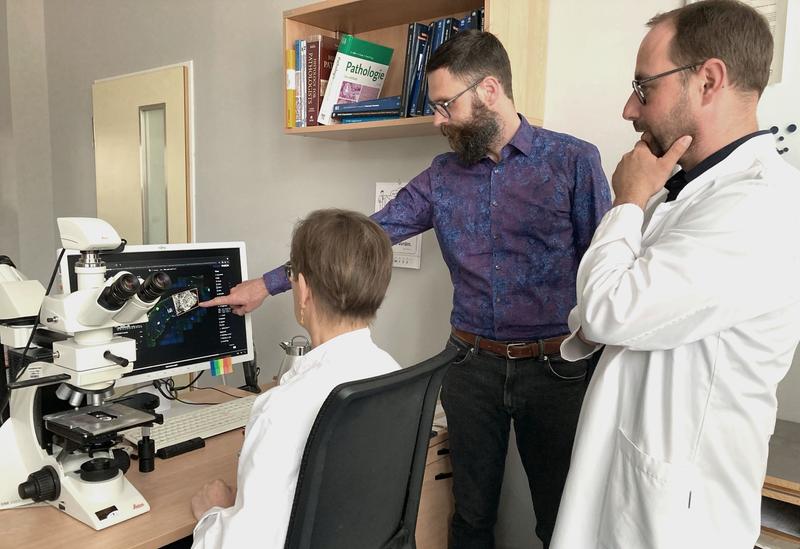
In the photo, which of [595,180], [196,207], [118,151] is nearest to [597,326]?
[595,180]

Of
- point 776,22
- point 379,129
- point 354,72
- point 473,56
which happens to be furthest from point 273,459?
point 776,22

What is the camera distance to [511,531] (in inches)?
86.7

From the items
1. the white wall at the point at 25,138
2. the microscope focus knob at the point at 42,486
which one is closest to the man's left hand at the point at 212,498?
the microscope focus knob at the point at 42,486

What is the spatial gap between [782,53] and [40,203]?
4.06 metres

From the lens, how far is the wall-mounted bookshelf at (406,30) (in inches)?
73.4

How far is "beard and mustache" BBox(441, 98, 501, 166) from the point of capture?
5.62 feet

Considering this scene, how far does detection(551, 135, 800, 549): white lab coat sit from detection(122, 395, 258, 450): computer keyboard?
108cm

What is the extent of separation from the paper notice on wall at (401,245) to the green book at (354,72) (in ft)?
1.12

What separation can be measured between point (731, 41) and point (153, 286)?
3.75 ft

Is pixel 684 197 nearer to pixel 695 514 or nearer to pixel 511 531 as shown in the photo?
pixel 695 514

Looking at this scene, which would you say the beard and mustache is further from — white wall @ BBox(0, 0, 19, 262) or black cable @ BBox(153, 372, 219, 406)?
white wall @ BBox(0, 0, 19, 262)

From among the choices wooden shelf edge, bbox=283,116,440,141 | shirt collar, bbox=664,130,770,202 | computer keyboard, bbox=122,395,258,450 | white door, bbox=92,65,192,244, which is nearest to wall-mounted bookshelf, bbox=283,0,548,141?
wooden shelf edge, bbox=283,116,440,141

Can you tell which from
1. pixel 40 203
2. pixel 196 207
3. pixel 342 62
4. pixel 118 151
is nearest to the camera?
pixel 342 62

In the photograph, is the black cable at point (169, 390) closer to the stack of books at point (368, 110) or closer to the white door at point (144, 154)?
the stack of books at point (368, 110)
